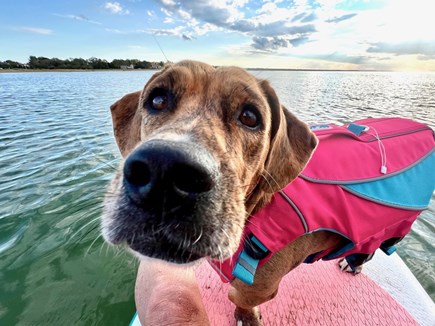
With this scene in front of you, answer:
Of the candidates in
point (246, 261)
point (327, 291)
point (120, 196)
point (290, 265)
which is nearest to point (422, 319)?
point (327, 291)

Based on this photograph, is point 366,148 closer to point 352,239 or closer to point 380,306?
point 352,239

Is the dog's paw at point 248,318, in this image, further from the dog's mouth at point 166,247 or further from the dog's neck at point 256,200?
the dog's mouth at point 166,247

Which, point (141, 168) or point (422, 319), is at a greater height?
point (141, 168)

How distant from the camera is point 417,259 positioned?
4.94 meters

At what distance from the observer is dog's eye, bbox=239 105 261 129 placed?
238 cm

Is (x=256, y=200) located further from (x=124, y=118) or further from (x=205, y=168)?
(x=124, y=118)

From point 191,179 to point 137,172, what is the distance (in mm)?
255

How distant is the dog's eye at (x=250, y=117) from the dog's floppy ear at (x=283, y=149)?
0.26 metres

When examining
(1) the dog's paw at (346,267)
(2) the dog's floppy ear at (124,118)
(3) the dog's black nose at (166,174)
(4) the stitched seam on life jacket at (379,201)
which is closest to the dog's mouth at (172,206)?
(3) the dog's black nose at (166,174)

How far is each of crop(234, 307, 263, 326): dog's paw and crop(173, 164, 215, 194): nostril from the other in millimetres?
2328

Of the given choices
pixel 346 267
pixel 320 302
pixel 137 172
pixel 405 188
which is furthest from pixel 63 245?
pixel 405 188

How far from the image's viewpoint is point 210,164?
1438 mm

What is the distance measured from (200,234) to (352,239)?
1901 millimetres

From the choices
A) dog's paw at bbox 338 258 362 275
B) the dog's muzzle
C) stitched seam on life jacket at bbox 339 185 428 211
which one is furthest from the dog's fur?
dog's paw at bbox 338 258 362 275
